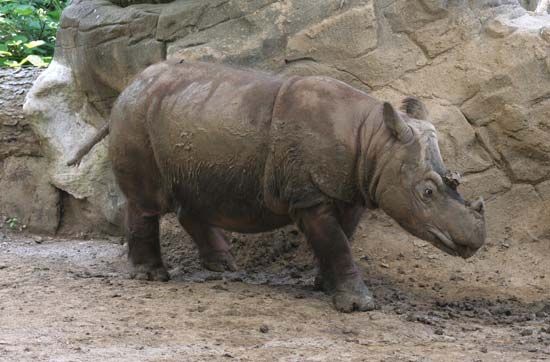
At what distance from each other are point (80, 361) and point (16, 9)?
7072 mm

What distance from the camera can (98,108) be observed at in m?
9.33

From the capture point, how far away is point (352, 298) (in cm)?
691

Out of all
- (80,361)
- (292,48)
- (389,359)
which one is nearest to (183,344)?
A: (80,361)

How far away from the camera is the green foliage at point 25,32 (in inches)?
447

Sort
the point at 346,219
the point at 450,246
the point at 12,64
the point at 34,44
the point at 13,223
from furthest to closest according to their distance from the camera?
the point at 34,44 → the point at 12,64 → the point at 13,223 → the point at 346,219 → the point at 450,246

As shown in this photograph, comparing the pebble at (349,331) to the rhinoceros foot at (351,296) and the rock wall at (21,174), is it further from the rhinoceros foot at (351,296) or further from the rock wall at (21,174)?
the rock wall at (21,174)

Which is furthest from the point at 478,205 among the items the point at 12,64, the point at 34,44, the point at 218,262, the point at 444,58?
the point at 34,44

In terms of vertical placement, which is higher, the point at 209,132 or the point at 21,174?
the point at 209,132

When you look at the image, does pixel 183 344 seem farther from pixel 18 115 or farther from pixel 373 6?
pixel 18 115

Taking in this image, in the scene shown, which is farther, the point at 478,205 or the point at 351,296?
the point at 351,296

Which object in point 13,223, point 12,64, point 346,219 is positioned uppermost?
point 346,219

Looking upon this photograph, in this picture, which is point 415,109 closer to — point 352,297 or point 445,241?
point 445,241

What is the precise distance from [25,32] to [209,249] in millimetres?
4787

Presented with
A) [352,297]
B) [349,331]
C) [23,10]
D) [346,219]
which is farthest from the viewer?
[23,10]
